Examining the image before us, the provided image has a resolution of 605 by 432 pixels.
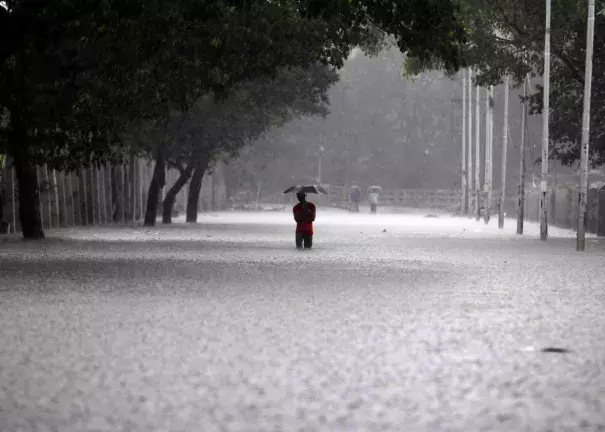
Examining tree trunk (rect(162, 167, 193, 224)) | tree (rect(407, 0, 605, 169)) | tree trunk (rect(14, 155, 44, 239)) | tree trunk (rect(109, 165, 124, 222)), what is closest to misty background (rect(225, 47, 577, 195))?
tree trunk (rect(162, 167, 193, 224))

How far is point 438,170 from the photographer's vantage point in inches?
4754

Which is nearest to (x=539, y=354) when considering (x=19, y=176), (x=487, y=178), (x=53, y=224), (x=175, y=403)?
(x=175, y=403)

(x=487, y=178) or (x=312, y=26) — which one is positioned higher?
(x=312, y=26)

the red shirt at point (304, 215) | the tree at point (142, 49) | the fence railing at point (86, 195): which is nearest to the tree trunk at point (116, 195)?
the fence railing at point (86, 195)

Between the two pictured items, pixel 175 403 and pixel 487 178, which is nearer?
pixel 175 403

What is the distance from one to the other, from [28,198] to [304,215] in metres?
8.12

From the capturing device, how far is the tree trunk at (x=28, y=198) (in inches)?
1372

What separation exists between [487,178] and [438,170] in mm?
50980

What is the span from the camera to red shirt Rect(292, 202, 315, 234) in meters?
31.1

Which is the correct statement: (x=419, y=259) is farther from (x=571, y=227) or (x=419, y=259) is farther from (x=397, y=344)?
(x=571, y=227)

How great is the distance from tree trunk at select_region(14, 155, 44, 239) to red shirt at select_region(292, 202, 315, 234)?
7.40 meters

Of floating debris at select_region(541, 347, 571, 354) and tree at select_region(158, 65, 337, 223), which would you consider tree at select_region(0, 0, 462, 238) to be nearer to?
floating debris at select_region(541, 347, 571, 354)

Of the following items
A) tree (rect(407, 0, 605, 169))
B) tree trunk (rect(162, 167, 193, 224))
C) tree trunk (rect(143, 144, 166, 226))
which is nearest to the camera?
tree (rect(407, 0, 605, 169))

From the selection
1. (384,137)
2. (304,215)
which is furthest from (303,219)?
(384,137)
